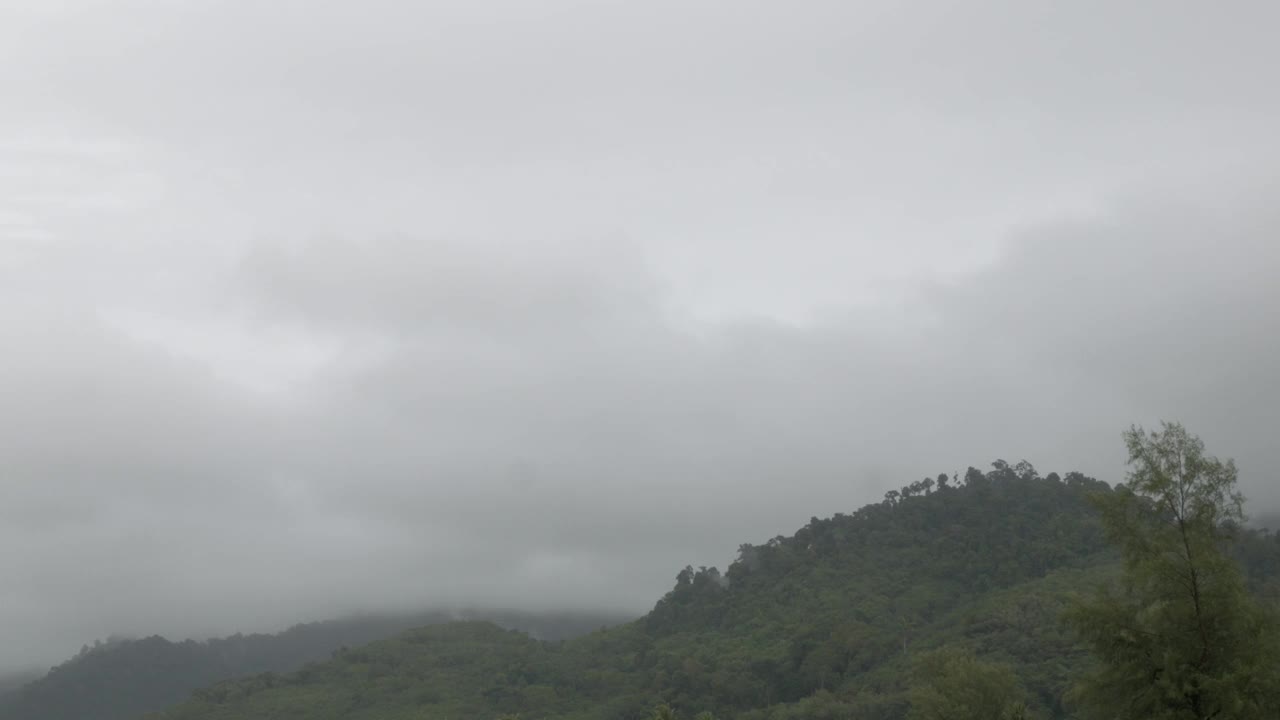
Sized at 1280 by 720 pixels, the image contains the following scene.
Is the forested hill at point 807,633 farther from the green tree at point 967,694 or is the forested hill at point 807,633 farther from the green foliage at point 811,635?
the green tree at point 967,694

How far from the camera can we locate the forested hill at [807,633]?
126 m

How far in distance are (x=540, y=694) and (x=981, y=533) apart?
72180mm

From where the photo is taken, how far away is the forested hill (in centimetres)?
12600

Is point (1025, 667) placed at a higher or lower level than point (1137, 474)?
lower

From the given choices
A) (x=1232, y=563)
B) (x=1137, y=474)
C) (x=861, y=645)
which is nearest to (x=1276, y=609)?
(x=1232, y=563)

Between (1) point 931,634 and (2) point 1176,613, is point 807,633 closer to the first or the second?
(1) point 931,634

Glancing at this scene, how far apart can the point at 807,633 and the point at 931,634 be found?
71.6 feet

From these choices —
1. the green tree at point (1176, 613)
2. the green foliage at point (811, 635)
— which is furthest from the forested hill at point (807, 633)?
the green tree at point (1176, 613)

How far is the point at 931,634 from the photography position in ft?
425

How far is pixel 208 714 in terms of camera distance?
559ft

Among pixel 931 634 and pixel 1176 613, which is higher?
pixel 1176 613

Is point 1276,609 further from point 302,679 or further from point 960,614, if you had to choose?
point 302,679

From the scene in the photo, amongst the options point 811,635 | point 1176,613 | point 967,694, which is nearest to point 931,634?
point 811,635

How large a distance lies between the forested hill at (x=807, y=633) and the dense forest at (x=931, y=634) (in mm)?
401
